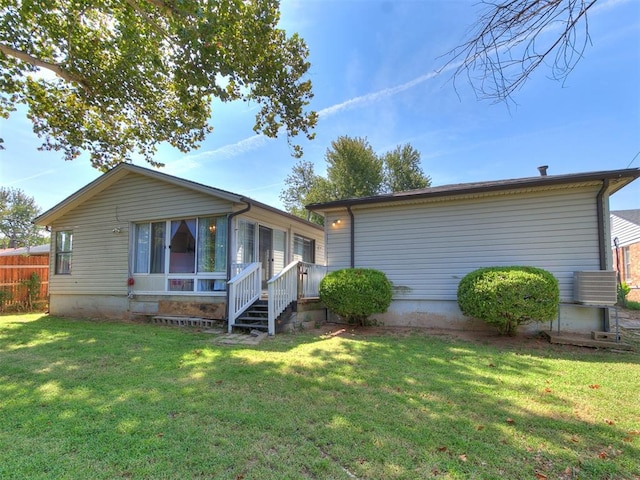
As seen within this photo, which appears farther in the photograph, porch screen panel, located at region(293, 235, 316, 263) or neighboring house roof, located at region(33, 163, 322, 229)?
porch screen panel, located at region(293, 235, 316, 263)

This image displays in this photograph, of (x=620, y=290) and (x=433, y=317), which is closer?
(x=433, y=317)

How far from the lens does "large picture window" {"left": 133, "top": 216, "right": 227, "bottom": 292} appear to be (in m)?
8.48

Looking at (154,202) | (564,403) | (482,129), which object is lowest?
(564,403)

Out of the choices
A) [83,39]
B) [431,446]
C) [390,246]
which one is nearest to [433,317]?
[390,246]

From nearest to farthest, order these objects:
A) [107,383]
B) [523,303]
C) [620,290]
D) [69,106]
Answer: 1. [107,383]
2. [523,303]
3. [69,106]
4. [620,290]

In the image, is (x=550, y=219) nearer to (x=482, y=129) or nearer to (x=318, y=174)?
(x=482, y=129)

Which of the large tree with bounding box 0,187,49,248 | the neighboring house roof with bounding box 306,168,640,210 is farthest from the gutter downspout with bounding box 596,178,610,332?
the large tree with bounding box 0,187,49,248

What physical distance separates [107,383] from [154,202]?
20.8ft

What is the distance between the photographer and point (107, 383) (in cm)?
391

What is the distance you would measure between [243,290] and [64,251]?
7425mm

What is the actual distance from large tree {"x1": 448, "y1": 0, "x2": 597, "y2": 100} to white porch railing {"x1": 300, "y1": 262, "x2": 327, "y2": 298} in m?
6.07

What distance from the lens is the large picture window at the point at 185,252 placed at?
8.48m

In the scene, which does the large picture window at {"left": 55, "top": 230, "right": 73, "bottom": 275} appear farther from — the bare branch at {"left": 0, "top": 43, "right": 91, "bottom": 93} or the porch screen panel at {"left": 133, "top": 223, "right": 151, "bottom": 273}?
the bare branch at {"left": 0, "top": 43, "right": 91, "bottom": 93}

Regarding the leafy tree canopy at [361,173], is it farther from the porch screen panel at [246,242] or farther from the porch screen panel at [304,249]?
the porch screen panel at [246,242]
